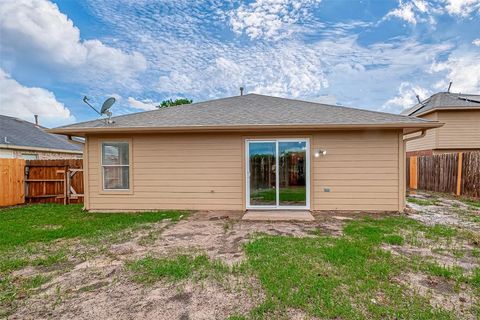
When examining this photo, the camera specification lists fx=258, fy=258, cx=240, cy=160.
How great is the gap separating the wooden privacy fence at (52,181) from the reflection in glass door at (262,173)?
628 centimetres

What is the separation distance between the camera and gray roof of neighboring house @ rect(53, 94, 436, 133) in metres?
6.66

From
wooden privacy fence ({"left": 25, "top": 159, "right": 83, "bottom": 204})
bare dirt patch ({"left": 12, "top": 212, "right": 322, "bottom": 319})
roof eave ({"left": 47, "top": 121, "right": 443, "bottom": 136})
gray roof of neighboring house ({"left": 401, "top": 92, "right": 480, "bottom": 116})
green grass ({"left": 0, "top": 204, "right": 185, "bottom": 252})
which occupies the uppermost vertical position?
gray roof of neighboring house ({"left": 401, "top": 92, "right": 480, "bottom": 116})

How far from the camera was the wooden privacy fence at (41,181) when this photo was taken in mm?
8930

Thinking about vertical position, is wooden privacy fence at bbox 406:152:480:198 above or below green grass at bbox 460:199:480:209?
above

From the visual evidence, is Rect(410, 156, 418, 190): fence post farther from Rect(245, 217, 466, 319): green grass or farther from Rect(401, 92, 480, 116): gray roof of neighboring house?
Rect(245, 217, 466, 319): green grass

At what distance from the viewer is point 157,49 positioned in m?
12.7

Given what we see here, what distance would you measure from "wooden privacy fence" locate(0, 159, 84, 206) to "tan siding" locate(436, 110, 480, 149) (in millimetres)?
17780

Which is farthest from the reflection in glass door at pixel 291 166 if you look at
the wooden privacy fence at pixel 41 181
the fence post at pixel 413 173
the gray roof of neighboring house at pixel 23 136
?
the gray roof of neighboring house at pixel 23 136

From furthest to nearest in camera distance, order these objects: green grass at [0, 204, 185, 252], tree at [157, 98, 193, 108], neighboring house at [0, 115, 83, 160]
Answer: tree at [157, 98, 193, 108] → neighboring house at [0, 115, 83, 160] → green grass at [0, 204, 185, 252]

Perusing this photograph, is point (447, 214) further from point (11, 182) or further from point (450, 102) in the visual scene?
point (11, 182)

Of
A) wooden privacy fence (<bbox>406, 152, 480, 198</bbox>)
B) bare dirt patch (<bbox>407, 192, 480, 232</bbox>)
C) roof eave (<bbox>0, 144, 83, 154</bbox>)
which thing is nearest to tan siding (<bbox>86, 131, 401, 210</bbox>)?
bare dirt patch (<bbox>407, 192, 480, 232</bbox>)

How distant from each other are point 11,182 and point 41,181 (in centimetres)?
83

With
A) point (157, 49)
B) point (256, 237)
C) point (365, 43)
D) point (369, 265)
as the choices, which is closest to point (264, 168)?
point (256, 237)

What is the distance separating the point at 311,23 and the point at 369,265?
11.2m
